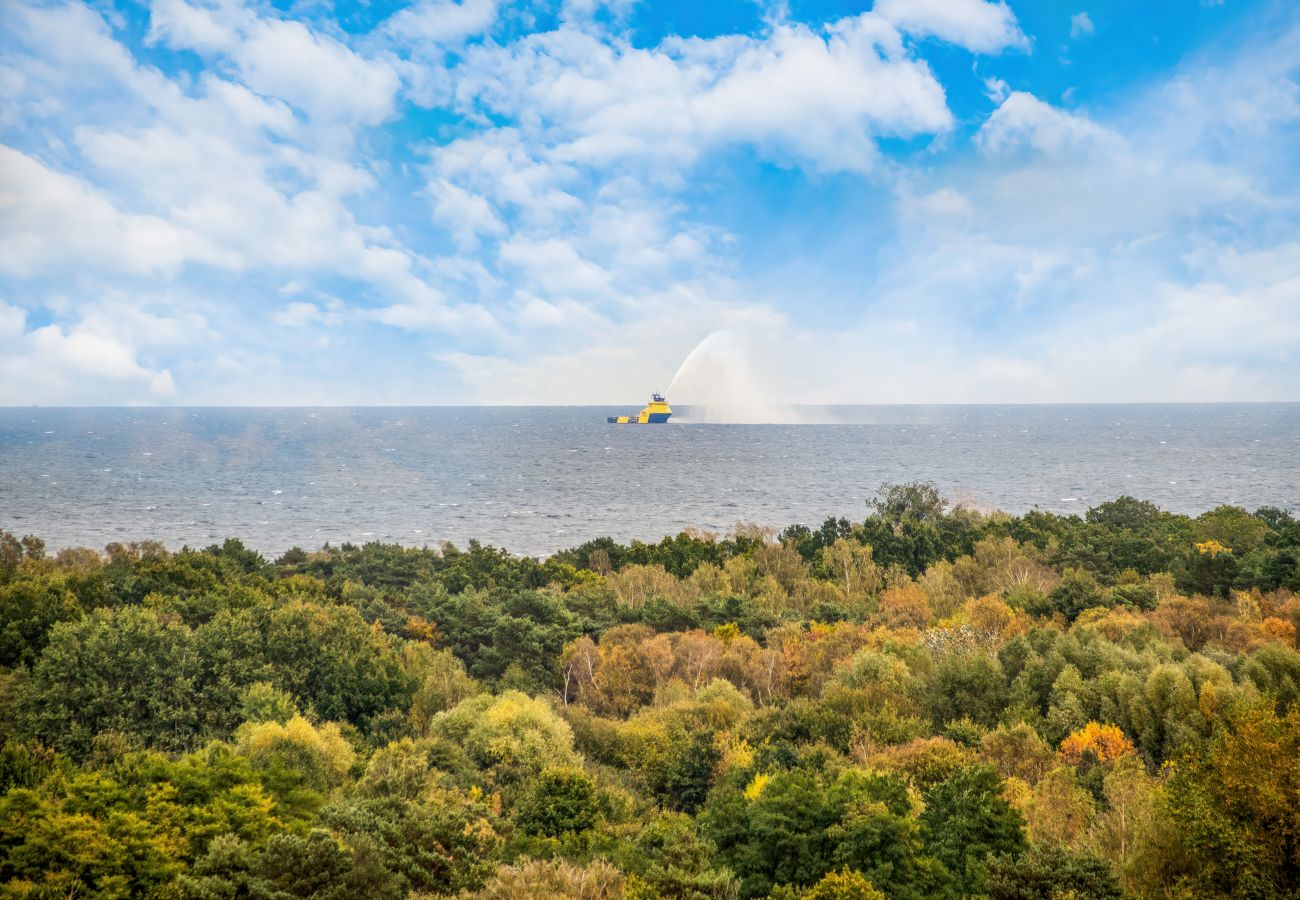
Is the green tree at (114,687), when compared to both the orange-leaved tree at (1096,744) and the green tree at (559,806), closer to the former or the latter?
the green tree at (559,806)

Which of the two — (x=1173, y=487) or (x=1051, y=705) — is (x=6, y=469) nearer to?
(x=1051, y=705)

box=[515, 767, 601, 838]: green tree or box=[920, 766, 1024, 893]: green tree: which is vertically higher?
box=[920, 766, 1024, 893]: green tree

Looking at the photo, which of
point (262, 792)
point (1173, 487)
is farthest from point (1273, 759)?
Answer: point (1173, 487)

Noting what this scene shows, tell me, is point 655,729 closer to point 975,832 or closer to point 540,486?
point 975,832

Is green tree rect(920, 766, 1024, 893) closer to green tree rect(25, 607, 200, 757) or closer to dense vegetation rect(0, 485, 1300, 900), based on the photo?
dense vegetation rect(0, 485, 1300, 900)

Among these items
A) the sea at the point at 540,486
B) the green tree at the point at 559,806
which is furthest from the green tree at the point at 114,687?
Result: the sea at the point at 540,486

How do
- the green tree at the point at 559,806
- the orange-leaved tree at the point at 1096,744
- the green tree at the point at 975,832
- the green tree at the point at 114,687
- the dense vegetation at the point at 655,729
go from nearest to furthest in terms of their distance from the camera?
the dense vegetation at the point at 655,729, the green tree at the point at 975,832, the green tree at the point at 559,806, the orange-leaved tree at the point at 1096,744, the green tree at the point at 114,687

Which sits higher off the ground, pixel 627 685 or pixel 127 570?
pixel 127 570

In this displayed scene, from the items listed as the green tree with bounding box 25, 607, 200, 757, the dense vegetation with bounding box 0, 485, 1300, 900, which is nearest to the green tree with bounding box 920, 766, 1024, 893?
the dense vegetation with bounding box 0, 485, 1300, 900
